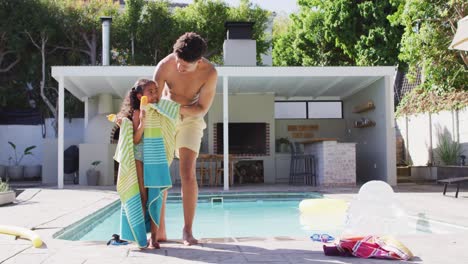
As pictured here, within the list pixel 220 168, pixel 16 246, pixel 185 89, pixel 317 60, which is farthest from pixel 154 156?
pixel 317 60

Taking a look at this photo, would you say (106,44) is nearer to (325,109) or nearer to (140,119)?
(325,109)

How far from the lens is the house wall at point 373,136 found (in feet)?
34.6

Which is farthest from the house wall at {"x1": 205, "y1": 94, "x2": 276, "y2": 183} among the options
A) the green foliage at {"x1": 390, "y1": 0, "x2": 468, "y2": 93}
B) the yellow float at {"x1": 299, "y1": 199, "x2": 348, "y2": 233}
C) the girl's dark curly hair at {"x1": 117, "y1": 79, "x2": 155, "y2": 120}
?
the girl's dark curly hair at {"x1": 117, "y1": 79, "x2": 155, "y2": 120}

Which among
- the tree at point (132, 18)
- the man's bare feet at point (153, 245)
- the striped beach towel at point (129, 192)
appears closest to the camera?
the striped beach towel at point (129, 192)

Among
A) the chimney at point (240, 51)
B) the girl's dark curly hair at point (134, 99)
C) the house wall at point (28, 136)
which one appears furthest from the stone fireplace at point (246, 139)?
the girl's dark curly hair at point (134, 99)

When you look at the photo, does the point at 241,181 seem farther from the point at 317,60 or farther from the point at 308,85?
the point at 317,60

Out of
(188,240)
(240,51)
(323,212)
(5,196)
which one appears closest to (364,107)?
(240,51)

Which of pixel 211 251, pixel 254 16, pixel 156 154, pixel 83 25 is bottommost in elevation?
pixel 211 251

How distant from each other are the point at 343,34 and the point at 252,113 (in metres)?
Result: 5.97

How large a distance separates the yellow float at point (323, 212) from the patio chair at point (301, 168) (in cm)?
415

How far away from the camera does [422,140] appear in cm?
1288

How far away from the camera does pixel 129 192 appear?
3303 millimetres

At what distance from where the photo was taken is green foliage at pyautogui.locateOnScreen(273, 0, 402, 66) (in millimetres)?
15867

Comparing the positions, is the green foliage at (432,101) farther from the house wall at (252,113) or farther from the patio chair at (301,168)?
the house wall at (252,113)
